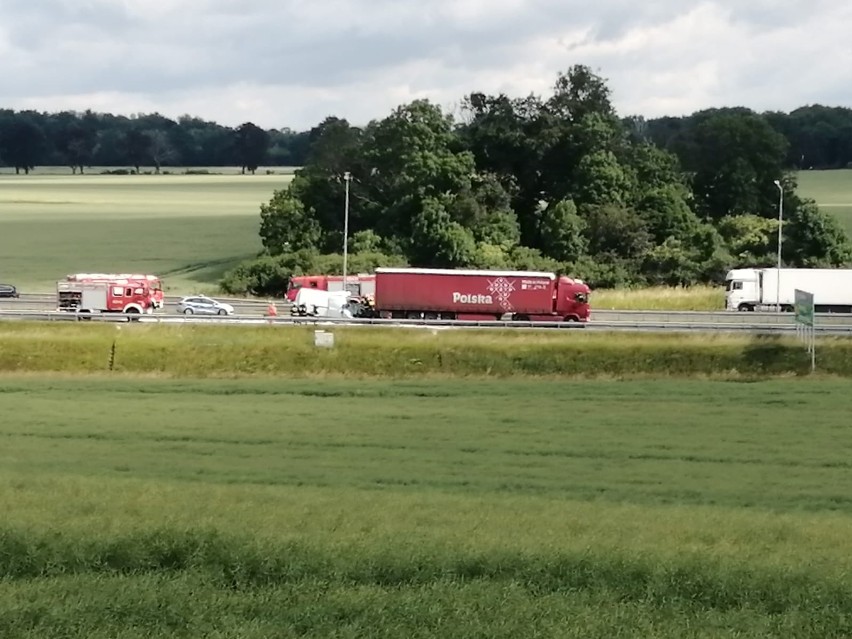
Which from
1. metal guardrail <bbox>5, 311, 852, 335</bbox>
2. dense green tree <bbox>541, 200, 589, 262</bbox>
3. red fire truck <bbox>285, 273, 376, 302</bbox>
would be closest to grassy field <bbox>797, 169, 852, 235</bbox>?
dense green tree <bbox>541, 200, 589, 262</bbox>

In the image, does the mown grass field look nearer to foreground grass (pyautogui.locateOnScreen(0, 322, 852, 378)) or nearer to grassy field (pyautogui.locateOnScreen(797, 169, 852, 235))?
grassy field (pyautogui.locateOnScreen(797, 169, 852, 235))

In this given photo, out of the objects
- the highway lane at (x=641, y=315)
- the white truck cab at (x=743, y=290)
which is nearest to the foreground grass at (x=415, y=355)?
the highway lane at (x=641, y=315)

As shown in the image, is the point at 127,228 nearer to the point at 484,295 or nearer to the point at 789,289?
the point at 484,295

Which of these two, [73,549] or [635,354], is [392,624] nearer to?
[73,549]

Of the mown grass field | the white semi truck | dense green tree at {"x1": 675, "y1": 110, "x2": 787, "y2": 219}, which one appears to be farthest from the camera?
dense green tree at {"x1": 675, "y1": 110, "x2": 787, "y2": 219}

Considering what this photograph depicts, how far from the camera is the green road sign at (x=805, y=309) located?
129 feet

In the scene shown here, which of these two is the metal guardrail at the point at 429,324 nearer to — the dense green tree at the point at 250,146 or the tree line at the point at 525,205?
the tree line at the point at 525,205

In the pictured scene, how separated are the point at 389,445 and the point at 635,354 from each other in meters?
17.9

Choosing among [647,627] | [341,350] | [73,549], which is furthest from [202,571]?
[341,350]

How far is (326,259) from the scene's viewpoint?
75750 mm

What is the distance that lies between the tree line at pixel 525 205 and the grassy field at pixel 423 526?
48.7 m

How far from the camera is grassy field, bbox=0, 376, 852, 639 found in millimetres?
9422

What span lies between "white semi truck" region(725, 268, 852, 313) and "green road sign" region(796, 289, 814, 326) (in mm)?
28334

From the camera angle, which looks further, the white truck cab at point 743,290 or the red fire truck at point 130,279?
the white truck cab at point 743,290
